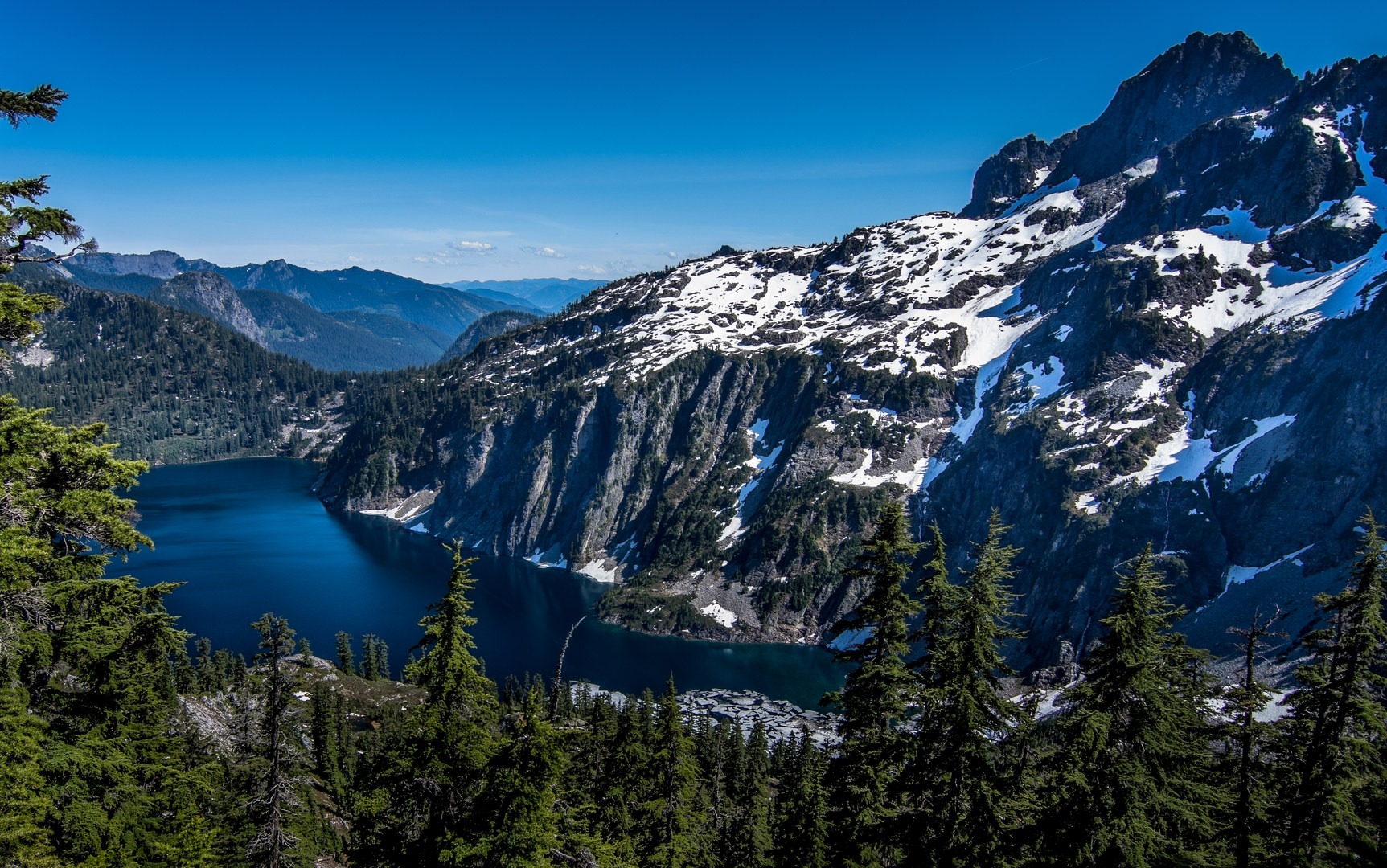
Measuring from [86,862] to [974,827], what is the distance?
2180cm

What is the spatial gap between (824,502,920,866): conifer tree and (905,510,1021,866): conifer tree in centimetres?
104

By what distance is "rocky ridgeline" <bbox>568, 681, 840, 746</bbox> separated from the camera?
402ft

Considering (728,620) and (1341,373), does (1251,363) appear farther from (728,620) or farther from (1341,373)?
(728,620)

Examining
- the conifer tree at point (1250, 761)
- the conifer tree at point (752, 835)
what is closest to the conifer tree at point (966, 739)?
the conifer tree at point (1250, 761)

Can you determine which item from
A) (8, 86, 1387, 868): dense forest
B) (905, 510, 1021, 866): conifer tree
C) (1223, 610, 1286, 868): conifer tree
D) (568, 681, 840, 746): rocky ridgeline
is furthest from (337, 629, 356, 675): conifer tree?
(1223, 610, 1286, 868): conifer tree

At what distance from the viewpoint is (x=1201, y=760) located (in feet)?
80.9

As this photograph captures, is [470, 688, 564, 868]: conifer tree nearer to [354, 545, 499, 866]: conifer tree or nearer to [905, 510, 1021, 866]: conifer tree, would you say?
[354, 545, 499, 866]: conifer tree

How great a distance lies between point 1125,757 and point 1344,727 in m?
5.83

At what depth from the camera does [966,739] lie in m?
21.1

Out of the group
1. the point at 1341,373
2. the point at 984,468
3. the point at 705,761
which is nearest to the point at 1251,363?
the point at 1341,373

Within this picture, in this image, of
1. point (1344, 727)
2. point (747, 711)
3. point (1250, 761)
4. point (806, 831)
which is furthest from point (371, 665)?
point (1344, 727)

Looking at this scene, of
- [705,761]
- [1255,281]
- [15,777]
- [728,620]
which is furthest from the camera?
[1255,281]

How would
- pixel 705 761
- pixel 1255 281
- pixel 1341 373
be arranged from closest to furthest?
pixel 705 761 → pixel 1341 373 → pixel 1255 281

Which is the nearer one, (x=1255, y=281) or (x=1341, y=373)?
(x=1341, y=373)
